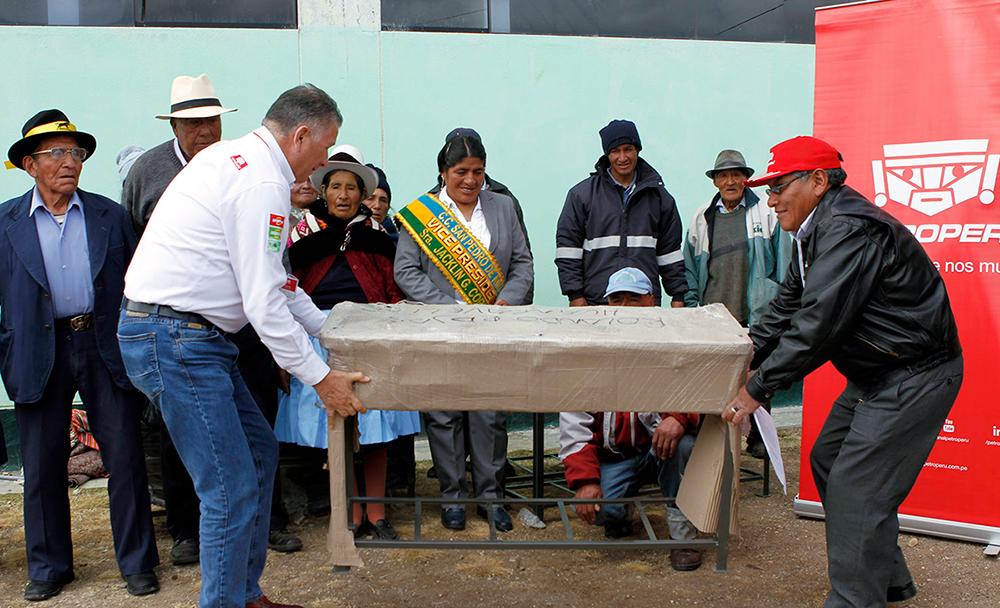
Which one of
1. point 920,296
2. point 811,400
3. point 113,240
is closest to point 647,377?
point 920,296

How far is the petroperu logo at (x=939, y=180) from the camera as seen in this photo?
13.7ft


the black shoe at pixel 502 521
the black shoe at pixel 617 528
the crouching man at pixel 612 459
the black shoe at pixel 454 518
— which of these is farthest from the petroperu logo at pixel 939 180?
the black shoe at pixel 454 518

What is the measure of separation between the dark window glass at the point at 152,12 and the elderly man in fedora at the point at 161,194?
1.49 meters

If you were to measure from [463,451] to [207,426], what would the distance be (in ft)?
5.87

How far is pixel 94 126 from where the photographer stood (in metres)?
5.63

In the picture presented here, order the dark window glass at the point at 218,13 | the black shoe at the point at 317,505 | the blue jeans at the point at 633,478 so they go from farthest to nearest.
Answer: the dark window glass at the point at 218,13, the black shoe at the point at 317,505, the blue jeans at the point at 633,478

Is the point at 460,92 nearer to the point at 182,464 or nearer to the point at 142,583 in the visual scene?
the point at 182,464

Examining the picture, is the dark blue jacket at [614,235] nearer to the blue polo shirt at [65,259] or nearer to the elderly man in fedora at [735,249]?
the elderly man in fedora at [735,249]

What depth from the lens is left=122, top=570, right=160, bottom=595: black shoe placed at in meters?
3.88

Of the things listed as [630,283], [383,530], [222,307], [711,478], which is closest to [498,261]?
[630,283]

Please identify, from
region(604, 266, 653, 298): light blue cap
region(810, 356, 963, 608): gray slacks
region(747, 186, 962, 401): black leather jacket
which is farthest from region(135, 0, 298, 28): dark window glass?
region(810, 356, 963, 608): gray slacks

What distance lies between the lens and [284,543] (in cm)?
436

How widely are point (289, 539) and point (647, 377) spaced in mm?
2088

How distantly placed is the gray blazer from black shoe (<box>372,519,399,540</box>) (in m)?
1.06
